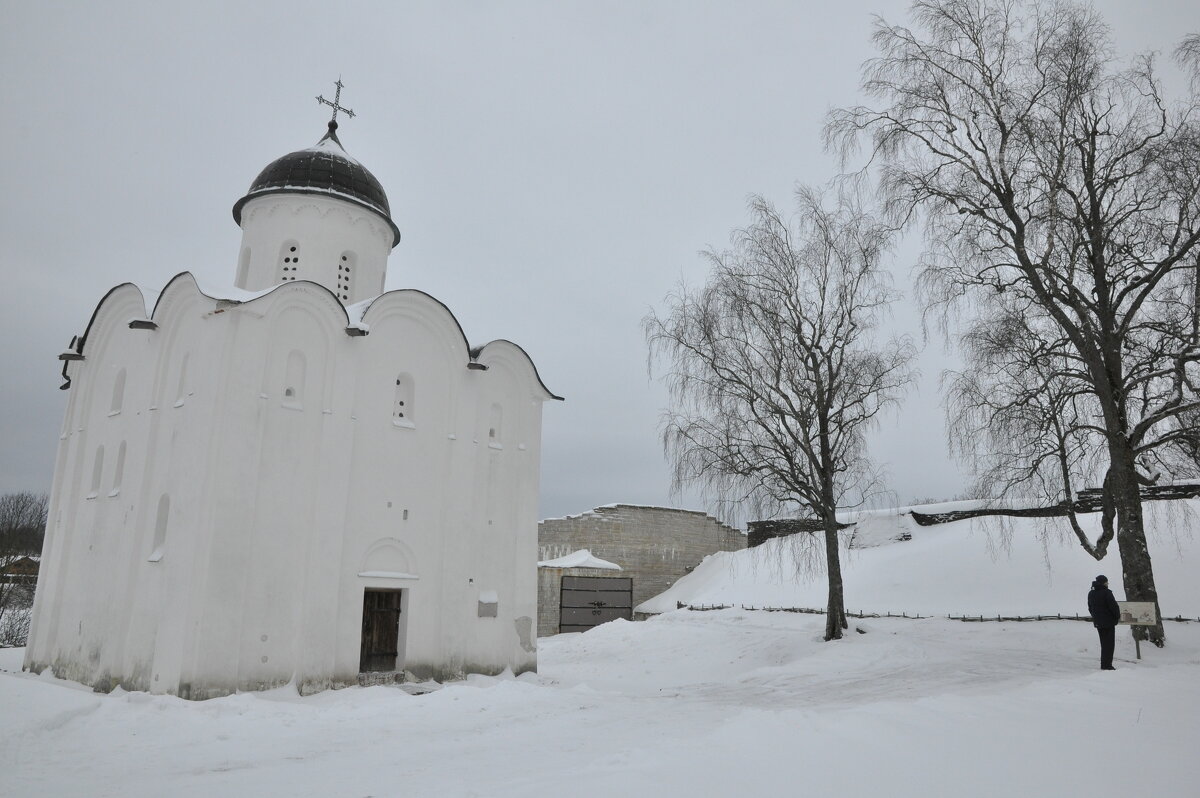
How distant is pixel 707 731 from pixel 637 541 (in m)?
19.9

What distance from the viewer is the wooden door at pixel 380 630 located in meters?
13.5

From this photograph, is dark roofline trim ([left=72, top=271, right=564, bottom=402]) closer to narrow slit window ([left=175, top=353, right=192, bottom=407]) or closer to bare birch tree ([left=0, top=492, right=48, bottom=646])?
narrow slit window ([left=175, top=353, right=192, bottom=407])

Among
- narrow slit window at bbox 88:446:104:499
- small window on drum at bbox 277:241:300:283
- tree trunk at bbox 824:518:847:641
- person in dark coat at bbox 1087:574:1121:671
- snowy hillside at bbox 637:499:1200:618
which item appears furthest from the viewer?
snowy hillside at bbox 637:499:1200:618

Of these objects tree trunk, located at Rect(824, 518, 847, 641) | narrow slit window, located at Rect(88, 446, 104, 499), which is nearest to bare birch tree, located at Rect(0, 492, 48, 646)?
narrow slit window, located at Rect(88, 446, 104, 499)

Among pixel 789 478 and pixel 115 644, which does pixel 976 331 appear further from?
pixel 115 644

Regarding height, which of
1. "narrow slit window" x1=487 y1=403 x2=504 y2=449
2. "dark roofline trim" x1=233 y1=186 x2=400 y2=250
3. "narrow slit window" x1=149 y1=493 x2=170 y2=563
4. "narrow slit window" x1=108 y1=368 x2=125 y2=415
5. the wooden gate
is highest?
"dark roofline trim" x1=233 y1=186 x2=400 y2=250

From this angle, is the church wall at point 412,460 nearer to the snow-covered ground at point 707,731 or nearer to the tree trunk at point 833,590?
the snow-covered ground at point 707,731

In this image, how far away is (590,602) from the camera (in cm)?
2456

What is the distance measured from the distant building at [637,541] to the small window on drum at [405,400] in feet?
40.5

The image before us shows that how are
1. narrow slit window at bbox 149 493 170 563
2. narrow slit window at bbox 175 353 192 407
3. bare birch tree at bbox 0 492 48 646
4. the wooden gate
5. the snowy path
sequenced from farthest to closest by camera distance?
bare birch tree at bbox 0 492 48 646 < the wooden gate < narrow slit window at bbox 175 353 192 407 < narrow slit window at bbox 149 493 170 563 < the snowy path

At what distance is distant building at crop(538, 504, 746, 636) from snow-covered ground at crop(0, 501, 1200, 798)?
11.8 metres

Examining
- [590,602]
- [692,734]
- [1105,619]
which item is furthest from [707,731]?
[590,602]

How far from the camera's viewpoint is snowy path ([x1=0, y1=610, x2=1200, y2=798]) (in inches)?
213

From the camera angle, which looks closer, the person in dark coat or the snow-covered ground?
the snow-covered ground
